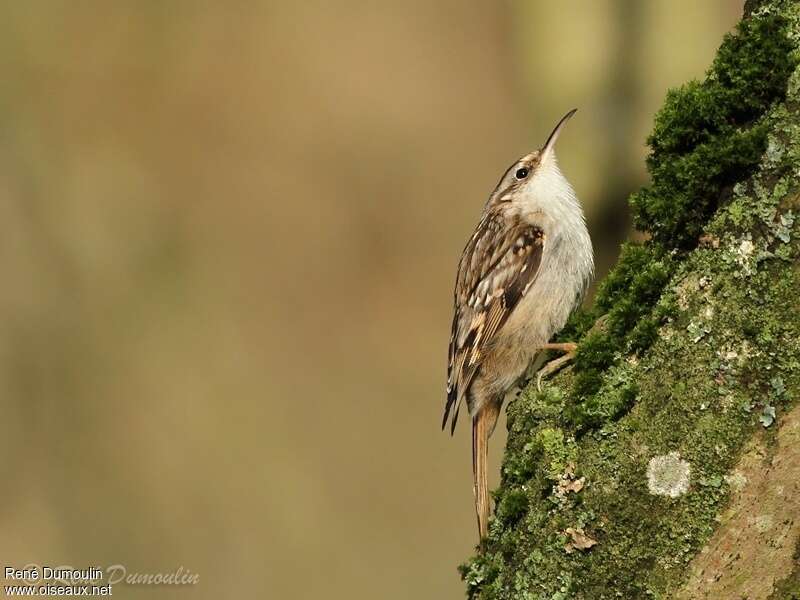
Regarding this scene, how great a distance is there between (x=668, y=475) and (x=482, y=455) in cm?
164

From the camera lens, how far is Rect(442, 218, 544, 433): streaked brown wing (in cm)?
383

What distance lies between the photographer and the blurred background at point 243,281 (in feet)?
21.8

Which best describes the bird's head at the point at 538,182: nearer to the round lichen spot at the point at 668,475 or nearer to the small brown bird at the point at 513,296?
the small brown bird at the point at 513,296

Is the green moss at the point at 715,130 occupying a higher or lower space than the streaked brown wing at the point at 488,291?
higher

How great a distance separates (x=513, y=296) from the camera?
385 centimetres

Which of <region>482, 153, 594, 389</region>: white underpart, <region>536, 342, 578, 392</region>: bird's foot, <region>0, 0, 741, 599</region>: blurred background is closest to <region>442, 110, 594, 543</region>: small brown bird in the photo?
<region>482, 153, 594, 389</region>: white underpart

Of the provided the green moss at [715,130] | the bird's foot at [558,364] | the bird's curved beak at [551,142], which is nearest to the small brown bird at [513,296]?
the bird's curved beak at [551,142]

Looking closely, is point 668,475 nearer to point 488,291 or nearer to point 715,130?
point 715,130

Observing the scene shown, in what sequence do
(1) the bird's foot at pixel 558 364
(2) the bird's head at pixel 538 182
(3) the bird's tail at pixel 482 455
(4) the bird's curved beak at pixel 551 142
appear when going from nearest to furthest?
(1) the bird's foot at pixel 558 364 → (3) the bird's tail at pixel 482 455 → (2) the bird's head at pixel 538 182 → (4) the bird's curved beak at pixel 551 142

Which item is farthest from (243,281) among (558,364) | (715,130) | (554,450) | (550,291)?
(715,130)

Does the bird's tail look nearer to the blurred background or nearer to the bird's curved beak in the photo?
the bird's curved beak

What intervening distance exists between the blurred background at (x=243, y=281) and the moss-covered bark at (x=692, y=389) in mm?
4304

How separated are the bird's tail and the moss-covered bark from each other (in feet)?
3.28

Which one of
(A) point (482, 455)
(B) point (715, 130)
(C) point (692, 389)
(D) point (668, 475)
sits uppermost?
(B) point (715, 130)
